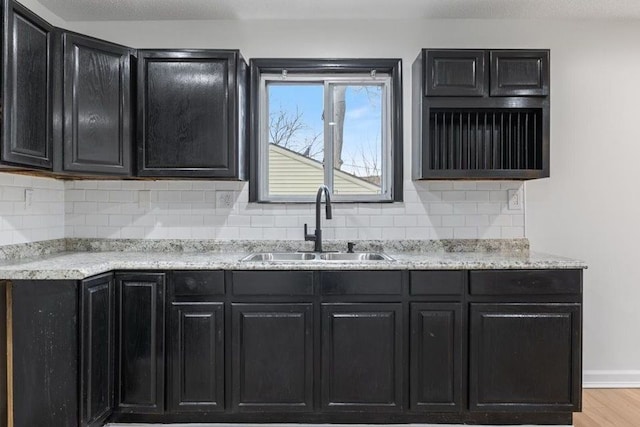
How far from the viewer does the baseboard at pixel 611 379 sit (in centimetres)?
315

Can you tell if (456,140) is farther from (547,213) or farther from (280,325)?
(280,325)

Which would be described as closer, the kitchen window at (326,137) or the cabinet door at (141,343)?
the cabinet door at (141,343)

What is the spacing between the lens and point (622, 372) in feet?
10.4

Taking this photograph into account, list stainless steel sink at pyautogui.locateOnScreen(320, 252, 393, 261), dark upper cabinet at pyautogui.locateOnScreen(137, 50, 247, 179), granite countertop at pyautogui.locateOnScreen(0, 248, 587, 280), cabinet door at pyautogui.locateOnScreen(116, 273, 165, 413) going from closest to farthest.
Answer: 1. granite countertop at pyautogui.locateOnScreen(0, 248, 587, 280)
2. cabinet door at pyautogui.locateOnScreen(116, 273, 165, 413)
3. dark upper cabinet at pyautogui.locateOnScreen(137, 50, 247, 179)
4. stainless steel sink at pyautogui.locateOnScreen(320, 252, 393, 261)

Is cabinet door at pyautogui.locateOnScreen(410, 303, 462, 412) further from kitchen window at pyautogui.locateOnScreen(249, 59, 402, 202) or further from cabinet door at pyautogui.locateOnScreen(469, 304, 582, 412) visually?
kitchen window at pyautogui.locateOnScreen(249, 59, 402, 202)

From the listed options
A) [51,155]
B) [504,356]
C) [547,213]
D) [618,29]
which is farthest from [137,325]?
[618,29]

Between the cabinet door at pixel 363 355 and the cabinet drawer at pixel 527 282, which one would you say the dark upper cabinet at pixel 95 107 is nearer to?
the cabinet door at pixel 363 355

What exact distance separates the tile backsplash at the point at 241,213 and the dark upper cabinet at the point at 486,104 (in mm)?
228

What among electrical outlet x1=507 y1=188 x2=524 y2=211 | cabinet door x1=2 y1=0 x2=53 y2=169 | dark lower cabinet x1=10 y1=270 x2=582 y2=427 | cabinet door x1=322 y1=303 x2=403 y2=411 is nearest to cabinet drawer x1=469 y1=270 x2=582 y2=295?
dark lower cabinet x1=10 y1=270 x2=582 y2=427

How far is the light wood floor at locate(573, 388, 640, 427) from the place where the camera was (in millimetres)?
2662

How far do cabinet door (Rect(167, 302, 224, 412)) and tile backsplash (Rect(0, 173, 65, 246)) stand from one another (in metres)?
1.05

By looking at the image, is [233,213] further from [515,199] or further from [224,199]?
[515,199]

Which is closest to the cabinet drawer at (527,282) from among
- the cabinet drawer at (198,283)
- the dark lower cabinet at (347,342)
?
the dark lower cabinet at (347,342)

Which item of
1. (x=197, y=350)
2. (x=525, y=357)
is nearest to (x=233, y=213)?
(x=197, y=350)
